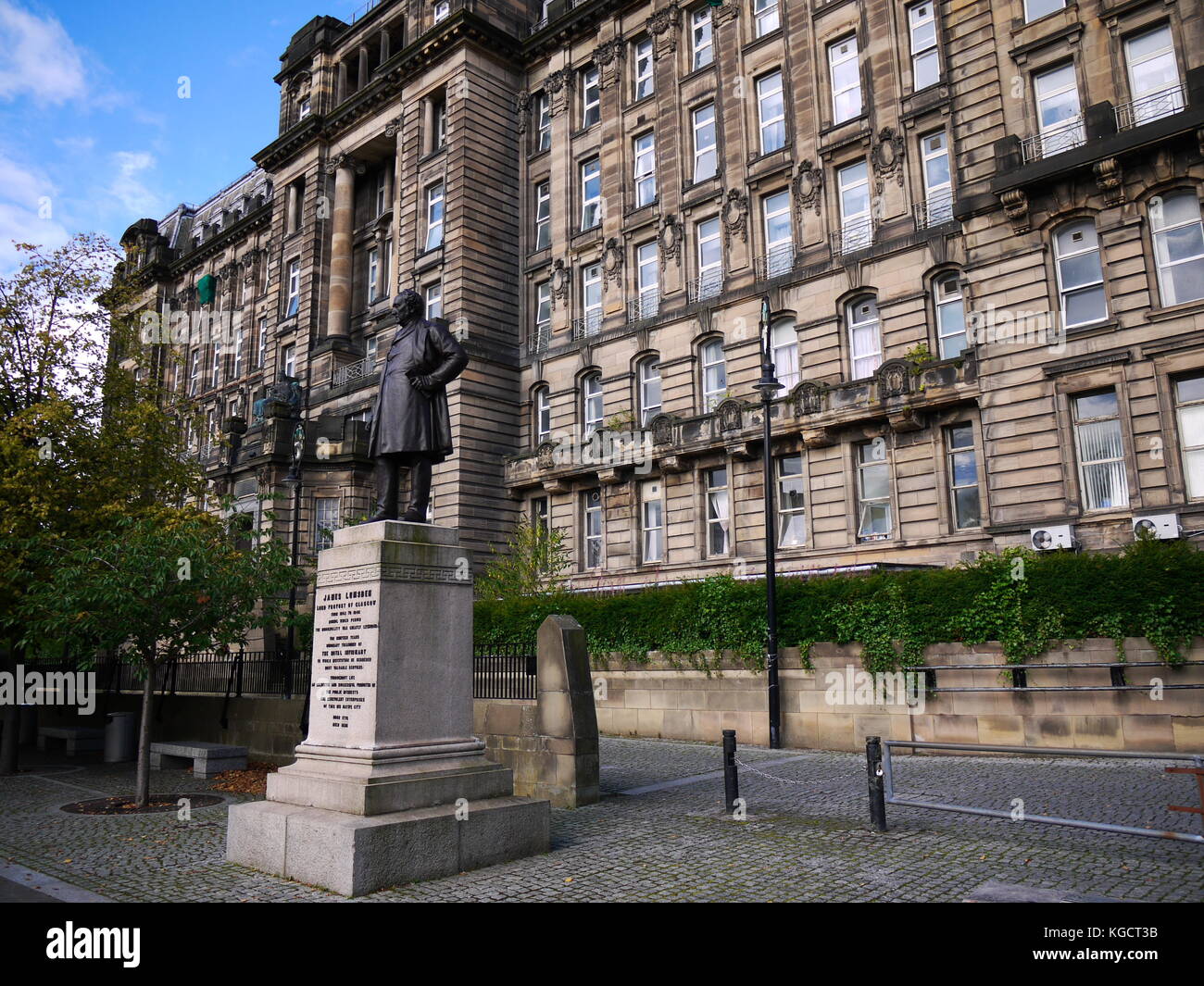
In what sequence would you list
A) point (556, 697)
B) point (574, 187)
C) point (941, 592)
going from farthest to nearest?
point (574, 187) → point (941, 592) → point (556, 697)

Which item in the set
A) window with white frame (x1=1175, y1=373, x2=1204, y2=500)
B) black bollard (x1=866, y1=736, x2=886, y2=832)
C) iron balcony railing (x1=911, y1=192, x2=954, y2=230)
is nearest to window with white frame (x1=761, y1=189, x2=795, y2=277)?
iron balcony railing (x1=911, y1=192, x2=954, y2=230)

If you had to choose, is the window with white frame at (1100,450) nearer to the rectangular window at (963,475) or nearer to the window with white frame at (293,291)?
the rectangular window at (963,475)

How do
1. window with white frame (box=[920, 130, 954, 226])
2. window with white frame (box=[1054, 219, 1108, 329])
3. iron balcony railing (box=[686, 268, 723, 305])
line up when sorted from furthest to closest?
iron balcony railing (box=[686, 268, 723, 305]) < window with white frame (box=[920, 130, 954, 226]) < window with white frame (box=[1054, 219, 1108, 329])

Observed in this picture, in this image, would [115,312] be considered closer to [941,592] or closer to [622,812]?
[622,812]

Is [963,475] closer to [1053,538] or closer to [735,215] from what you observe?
[1053,538]

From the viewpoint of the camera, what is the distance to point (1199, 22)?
70.0 feet

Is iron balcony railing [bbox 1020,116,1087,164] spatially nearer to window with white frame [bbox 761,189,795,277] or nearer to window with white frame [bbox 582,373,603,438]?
window with white frame [bbox 761,189,795,277]

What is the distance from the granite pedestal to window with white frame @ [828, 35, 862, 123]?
87.3 feet

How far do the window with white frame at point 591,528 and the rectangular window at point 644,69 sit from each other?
1672cm

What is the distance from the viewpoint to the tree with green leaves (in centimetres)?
1395

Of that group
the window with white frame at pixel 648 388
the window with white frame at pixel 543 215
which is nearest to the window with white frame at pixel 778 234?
the window with white frame at pixel 648 388

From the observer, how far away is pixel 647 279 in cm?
3519

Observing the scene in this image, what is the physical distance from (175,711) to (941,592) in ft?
58.7
